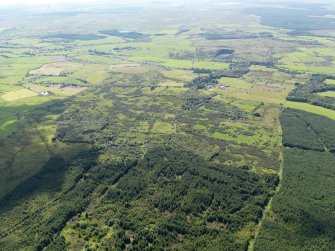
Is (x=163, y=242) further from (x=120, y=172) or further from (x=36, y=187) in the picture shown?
(x=36, y=187)

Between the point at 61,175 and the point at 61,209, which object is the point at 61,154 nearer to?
the point at 61,175

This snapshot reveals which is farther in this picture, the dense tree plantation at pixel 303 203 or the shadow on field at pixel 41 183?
the shadow on field at pixel 41 183

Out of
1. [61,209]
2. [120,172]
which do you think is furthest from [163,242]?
[120,172]

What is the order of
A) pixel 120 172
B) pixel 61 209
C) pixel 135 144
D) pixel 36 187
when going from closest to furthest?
1. pixel 61 209
2. pixel 36 187
3. pixel 120 172
4. pixel 135 144

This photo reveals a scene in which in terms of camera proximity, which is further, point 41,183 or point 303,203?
point 41,183

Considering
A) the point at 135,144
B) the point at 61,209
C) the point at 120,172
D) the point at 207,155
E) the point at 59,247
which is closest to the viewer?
the point at 59,247

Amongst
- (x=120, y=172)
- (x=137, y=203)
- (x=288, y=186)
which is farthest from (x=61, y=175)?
(x=288, y=186)

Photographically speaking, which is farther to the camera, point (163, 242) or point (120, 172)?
point (120, 172)

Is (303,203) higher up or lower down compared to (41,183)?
higher up

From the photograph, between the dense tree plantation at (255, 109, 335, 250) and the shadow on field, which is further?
the shadow on field
